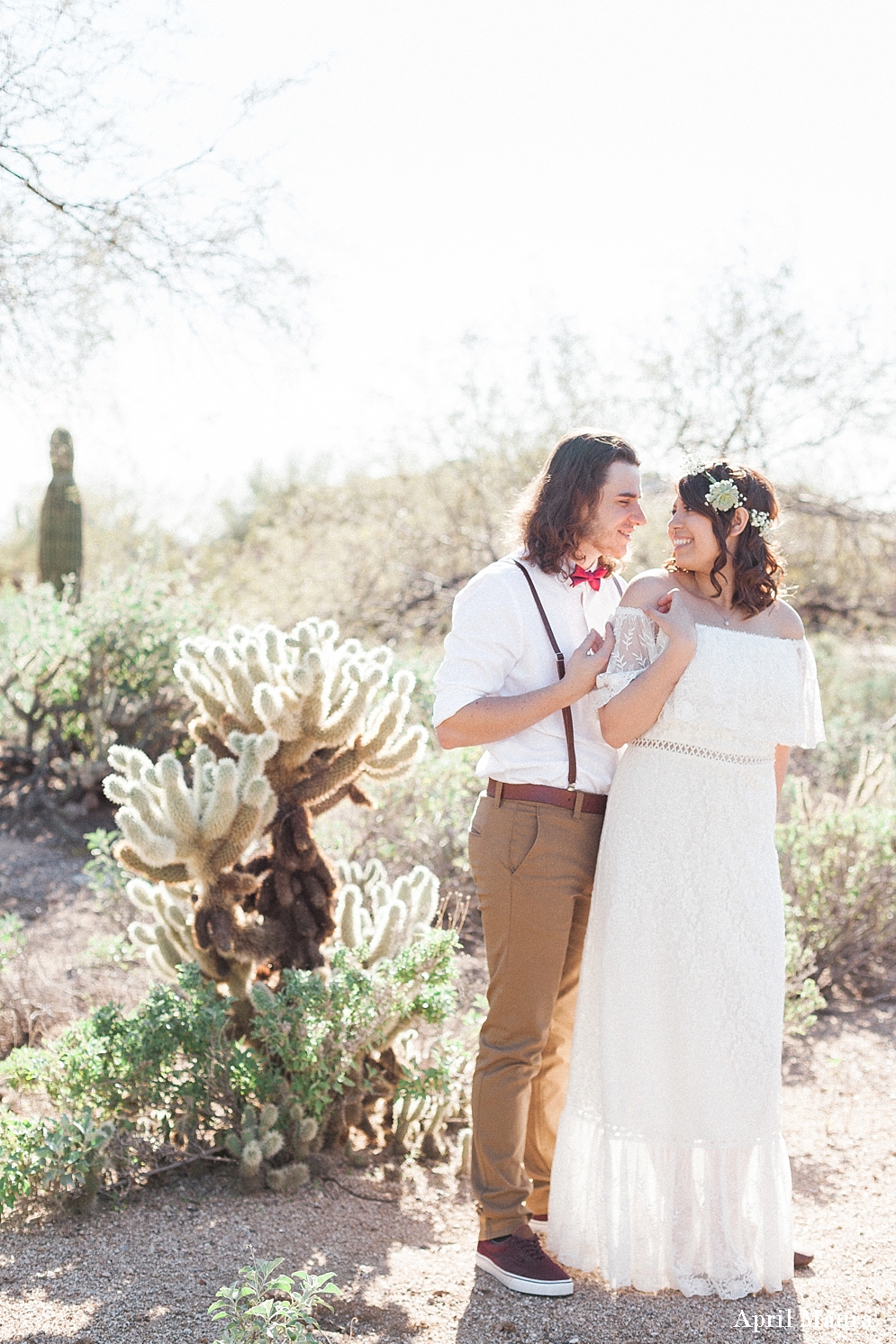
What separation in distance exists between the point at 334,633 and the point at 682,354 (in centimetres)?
634

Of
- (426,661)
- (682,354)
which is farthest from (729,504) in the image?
(682,354)

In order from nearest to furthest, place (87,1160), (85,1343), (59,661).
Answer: (85,1343) < (87,1160) < (59,661)

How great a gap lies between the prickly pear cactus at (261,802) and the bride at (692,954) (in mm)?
1000

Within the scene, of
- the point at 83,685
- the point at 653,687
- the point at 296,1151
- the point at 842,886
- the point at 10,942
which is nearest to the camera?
the point at 653,687

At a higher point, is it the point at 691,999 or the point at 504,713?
the point at 504,713

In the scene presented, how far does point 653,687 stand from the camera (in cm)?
285

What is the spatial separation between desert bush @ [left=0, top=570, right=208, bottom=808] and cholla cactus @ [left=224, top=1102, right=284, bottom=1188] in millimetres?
4678

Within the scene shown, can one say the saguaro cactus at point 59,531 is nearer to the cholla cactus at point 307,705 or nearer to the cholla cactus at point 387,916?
the cholla cactus at point 307,705

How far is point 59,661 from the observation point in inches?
310

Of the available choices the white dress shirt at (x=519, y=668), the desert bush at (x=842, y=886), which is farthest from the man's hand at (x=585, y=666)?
the desert bush at (x=842, y=886)

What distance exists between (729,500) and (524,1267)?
1.96 m

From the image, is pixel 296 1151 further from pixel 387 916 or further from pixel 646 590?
pixel 646 590

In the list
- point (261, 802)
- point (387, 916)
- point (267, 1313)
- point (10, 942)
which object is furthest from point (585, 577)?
point (10, 942)

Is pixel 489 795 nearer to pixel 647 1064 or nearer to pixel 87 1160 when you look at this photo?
pixel 647 1064
